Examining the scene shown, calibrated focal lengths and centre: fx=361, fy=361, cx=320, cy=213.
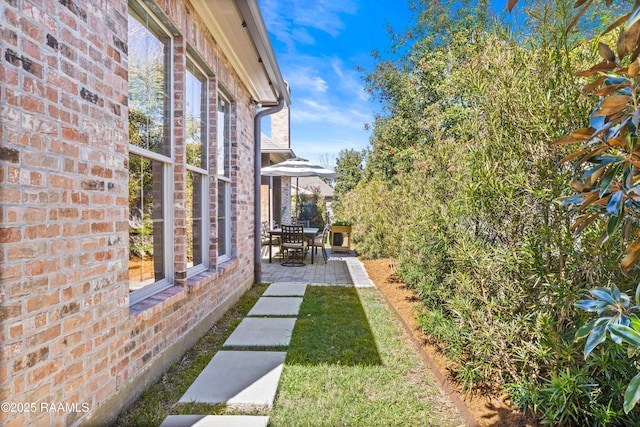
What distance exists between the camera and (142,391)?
2.81 metres

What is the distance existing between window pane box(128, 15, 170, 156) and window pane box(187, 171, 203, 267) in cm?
70

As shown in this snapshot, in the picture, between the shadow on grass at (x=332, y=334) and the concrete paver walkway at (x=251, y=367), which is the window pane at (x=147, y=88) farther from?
the shadow on grass at (x=332, y=334)

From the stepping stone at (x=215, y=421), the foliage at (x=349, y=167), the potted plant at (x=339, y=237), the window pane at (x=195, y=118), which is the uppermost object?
the foliage at (x=349, y=167)

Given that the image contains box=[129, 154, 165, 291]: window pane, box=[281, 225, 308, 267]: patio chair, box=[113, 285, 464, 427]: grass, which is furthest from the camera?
box=[281, 225, 308, 267]: patio chair

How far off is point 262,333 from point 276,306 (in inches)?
46.9

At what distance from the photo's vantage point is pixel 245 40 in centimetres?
450

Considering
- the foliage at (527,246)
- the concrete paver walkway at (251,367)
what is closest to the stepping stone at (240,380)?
the concrete paver walkway at (251,367)

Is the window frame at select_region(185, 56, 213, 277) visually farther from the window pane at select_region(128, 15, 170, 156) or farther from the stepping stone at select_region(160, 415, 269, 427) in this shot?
the stepping stone at select_region(160, 415, 269, 427)

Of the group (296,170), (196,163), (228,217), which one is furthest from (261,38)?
(296,170)

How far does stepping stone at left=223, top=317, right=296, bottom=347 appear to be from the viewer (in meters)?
4.02

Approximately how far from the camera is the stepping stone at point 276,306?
203 inches

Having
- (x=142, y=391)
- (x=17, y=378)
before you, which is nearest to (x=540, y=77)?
(x=17, y=378)

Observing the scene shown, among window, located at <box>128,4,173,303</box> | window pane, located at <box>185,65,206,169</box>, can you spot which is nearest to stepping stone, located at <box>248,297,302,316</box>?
window, located at <box>128,4,173,303</box>

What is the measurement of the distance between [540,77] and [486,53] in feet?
2.01
